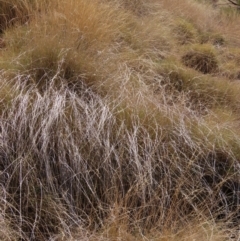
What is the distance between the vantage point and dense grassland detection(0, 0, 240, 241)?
1831mm

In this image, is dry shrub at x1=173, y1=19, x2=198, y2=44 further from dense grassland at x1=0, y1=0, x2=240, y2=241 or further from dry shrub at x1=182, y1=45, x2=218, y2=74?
dense grassland at x1=0, y1=0, x2=240, y2=241

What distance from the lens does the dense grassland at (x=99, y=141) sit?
1831mm

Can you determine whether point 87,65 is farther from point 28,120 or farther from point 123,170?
point 123,170

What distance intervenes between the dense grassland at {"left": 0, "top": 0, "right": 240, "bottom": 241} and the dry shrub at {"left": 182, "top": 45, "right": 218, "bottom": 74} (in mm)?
628

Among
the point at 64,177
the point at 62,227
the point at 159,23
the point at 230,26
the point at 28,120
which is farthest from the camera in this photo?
the point at 230,26

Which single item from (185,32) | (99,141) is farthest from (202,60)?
(99,141)

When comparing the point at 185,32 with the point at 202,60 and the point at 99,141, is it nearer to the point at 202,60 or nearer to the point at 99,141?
the point at 202,60

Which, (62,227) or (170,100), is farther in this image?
(170,100)

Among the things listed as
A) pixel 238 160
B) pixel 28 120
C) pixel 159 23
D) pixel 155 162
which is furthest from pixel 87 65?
pixel 159 23

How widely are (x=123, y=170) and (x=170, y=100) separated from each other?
766mm

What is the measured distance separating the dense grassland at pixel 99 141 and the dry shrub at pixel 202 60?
2.06ft

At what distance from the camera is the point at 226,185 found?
7.10 ft

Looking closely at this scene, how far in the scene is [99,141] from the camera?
2.04 meters

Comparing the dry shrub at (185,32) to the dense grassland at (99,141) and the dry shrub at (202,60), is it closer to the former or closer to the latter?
the dry shrub at (202,60)
